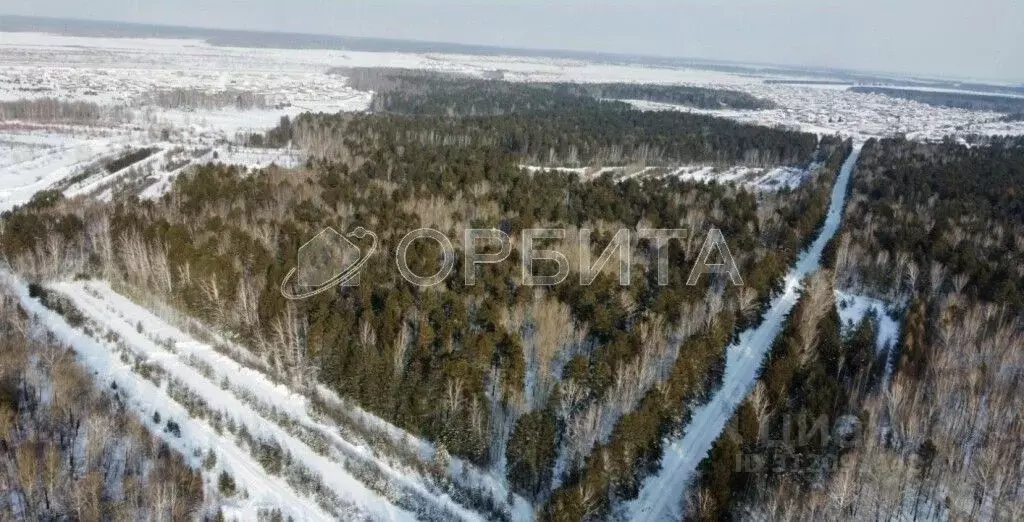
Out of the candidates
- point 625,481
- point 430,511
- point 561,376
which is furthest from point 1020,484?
point 430,511

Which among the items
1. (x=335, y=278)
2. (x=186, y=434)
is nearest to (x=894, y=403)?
(x=335, y=278)

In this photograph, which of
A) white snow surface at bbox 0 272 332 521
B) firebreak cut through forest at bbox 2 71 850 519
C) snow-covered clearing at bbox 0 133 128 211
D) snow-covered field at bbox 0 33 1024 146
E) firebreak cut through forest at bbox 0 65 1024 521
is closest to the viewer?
white snow surface at bbox 0 272 332 521

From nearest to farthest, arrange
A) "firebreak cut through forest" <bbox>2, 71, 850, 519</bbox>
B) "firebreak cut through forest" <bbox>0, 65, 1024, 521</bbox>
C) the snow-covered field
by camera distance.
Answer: "firebreak cut through forest" <bbox>0, 65, 1024, 521</bbox>
"firebreak cut through forest" <bbox>2, 71, 850, 519</bbox>
the snow-covered field

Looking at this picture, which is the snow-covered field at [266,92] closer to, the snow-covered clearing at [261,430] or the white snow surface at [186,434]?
the white snow surface at [186,434]

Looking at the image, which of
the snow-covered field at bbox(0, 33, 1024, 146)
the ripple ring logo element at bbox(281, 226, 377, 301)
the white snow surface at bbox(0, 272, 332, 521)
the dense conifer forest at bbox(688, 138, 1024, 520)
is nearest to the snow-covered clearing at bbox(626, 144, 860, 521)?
the dense conifer forest at bbox(688, 138, 1024, 520)

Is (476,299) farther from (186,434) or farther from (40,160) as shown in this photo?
(40,160)

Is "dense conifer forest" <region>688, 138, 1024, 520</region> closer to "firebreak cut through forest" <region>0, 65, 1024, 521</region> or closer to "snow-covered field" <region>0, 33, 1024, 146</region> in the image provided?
"firebreak cut through forest" <region>0, 65, 1024, 521</region>
